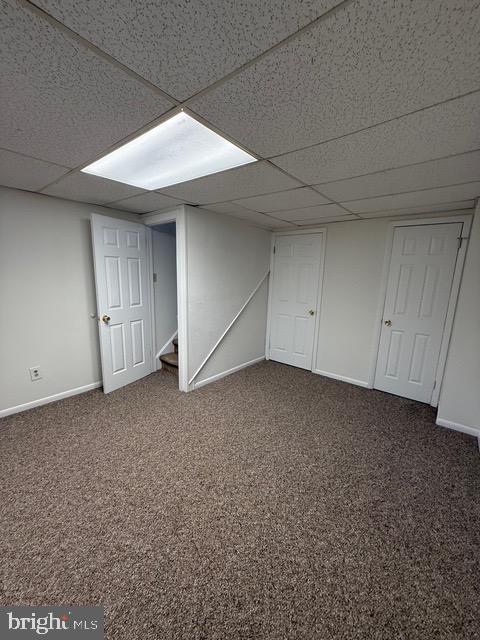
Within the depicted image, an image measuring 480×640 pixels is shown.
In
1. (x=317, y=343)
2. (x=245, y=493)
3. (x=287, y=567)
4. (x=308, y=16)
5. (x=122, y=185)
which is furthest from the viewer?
(x=317, y=343)

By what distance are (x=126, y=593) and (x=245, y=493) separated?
2.55 feet

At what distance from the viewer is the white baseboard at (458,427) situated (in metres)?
2.39

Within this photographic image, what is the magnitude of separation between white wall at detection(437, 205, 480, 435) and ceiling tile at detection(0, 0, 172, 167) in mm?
Result: 2631

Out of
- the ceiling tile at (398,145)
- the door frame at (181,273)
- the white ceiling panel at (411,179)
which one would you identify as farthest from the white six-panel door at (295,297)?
the ceiling tile at (398,145)

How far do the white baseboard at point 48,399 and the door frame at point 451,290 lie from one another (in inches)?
134

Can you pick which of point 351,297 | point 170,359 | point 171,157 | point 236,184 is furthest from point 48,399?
point 351,297

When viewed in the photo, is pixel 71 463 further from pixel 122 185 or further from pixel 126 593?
pixel 122 185

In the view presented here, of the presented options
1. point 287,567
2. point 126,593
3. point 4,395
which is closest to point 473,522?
point 287,567

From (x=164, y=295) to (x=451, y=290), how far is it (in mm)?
3409

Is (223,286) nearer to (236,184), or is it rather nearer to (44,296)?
(236,184)

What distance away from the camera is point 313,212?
2832 mm

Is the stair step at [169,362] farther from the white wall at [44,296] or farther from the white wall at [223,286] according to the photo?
the white wall at [44,296]

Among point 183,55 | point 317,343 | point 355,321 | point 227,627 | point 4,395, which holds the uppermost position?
point 183,55

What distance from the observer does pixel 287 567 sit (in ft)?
4.20
